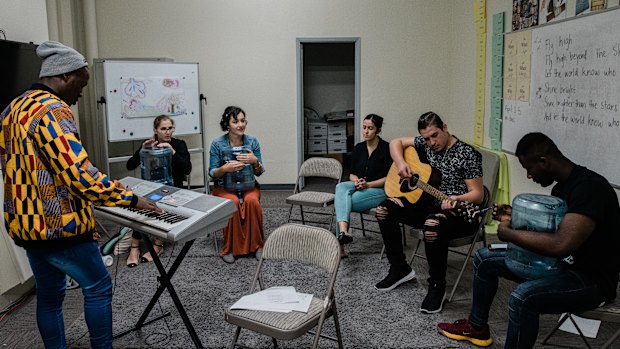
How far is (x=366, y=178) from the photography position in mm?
4293

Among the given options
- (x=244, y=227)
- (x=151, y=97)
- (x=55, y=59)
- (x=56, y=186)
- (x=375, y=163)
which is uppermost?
(x=55, y=59)

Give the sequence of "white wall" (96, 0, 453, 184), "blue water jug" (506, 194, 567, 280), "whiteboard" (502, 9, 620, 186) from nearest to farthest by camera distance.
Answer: "blue water jug" (506, 194, 567, 280) < "whiteboard" (502, 9, 620, 186) < "white wall" (96, 0, 453, 184)

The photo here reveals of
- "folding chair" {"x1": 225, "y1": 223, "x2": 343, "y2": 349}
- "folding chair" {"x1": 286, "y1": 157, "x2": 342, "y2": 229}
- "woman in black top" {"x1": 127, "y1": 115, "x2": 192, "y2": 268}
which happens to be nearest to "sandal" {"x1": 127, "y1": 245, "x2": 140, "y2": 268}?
"woman in black top" {"x1": 127, "y1": 115, "x2": 192, "y2": 268}

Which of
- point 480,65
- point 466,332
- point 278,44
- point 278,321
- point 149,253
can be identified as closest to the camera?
point 278,321

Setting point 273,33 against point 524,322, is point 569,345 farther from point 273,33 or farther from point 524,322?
point 273,33

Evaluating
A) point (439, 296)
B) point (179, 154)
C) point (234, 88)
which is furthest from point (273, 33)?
point (439, 296)

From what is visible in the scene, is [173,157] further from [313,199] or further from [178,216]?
[178,216]

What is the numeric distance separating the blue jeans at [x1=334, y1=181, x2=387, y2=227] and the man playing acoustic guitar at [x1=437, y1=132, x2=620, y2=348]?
5.58 feet

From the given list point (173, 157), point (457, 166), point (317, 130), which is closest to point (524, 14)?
point (457, 166)

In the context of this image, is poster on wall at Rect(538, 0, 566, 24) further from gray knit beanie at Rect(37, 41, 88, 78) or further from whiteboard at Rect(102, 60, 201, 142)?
whiteboard at Rect(102, 60, 201, 142)

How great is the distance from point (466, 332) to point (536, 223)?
84cm

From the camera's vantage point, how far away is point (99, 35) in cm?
663

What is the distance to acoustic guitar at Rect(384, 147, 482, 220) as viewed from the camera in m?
3.31

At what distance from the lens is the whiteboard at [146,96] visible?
524cm
